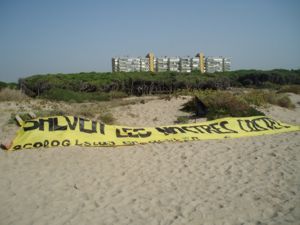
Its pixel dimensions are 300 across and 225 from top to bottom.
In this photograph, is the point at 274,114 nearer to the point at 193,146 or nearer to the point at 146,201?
the point at 193,146

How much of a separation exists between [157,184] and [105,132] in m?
3.21

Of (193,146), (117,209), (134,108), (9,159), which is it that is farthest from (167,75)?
(117,209)

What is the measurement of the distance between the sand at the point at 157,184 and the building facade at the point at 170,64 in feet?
122

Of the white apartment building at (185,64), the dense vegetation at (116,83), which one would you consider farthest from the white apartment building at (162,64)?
the dense vegetation at (116,83)

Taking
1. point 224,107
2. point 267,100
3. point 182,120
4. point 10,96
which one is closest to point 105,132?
point 182,120

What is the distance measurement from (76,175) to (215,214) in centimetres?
279

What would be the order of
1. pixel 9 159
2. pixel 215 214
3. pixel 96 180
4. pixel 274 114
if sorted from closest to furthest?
pixel 215 214 < pixel 96 180 < pixel 9 159 < pixel 274 114

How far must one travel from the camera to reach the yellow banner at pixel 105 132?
298 inches

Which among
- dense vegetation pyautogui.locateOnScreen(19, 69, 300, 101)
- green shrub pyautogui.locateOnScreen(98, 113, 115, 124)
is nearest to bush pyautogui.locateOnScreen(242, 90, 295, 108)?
green shrub pyautogui.locateOnScreen(98, 113, 115, 124)

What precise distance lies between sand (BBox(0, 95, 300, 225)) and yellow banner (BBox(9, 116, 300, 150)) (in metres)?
0.35

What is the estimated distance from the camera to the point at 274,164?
636 cm

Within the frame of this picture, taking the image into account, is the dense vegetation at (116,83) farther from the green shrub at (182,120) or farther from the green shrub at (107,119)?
the green shrub at (182,120)

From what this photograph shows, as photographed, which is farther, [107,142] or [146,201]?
[107,142]

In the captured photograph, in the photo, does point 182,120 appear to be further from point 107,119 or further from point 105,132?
point 105,132
